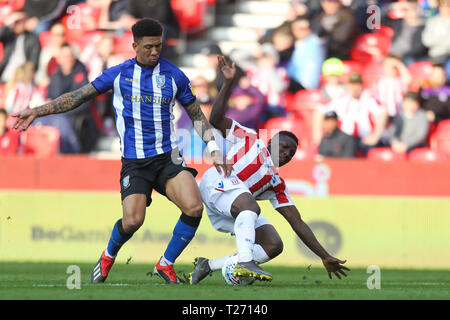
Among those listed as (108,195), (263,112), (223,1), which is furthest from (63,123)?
(223,1)

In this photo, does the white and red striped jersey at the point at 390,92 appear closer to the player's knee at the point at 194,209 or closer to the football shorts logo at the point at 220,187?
the football shorts logo at the point at 220,187

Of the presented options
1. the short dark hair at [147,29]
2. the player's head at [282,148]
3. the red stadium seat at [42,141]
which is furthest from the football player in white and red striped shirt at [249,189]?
the red stadium seat at [42,141]

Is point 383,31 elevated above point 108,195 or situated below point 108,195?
above

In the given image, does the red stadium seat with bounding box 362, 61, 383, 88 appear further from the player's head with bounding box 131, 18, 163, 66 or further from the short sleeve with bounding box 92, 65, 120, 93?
the short sleeve with bounding box 92, 65, 120, 93

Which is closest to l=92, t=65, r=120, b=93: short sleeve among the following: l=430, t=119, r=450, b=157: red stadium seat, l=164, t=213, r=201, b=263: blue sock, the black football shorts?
the black football shorts

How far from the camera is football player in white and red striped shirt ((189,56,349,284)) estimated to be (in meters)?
8.55

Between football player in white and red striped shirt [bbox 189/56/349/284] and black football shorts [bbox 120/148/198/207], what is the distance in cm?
44

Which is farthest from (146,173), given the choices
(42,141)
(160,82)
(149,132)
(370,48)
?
(370,48)

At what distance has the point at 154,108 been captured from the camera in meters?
8.62

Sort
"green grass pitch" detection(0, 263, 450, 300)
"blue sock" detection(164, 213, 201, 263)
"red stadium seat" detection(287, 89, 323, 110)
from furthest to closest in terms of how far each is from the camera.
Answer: "red stadium seat" detection(287, 89, 323, 110)
"blue sock" detection(164, 213, 201, 263)
"green grass pitch" detection(0, 263, 450, 300)

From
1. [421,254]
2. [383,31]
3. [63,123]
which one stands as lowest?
[421,254]

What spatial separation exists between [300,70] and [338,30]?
39.8 inches

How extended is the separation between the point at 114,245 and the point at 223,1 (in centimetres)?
966
